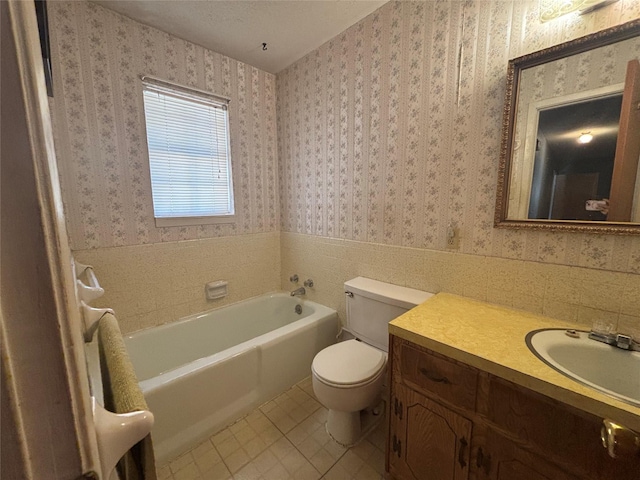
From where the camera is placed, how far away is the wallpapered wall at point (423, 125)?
1.21m

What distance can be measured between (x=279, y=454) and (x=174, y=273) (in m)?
1.41

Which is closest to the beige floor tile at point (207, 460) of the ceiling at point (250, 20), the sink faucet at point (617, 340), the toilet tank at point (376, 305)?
the toilet tank at point (376, 305)

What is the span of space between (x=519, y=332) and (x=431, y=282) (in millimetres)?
555

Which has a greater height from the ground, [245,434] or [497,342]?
[497,342]

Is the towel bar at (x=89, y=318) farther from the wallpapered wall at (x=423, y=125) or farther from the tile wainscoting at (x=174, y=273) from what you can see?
the wallpapered wall at (x=423, y=125)

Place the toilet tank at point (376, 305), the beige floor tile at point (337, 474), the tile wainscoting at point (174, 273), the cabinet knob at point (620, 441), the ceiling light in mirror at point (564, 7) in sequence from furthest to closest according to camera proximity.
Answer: the tile wainscoting at point (174, 273) < the toilet tank at point (376, 305) < the beige floor tile at point (337, 474) < the ceiling light in mirror at point (564, 7) < the cabinet knob at point (620, 441)

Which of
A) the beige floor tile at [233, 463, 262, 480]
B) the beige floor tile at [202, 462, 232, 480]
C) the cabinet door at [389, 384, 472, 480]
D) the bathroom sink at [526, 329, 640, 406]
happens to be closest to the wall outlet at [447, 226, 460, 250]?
the bathroom sink at [526, 329, 640, 406]

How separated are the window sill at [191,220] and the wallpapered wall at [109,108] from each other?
43mm

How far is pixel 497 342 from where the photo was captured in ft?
3.31

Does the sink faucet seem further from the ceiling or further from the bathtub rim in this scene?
the ceiling

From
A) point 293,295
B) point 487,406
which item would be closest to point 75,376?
point 487,406

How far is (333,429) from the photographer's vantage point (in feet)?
5.05

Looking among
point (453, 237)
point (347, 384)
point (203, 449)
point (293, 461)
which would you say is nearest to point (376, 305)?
point (347, 384)

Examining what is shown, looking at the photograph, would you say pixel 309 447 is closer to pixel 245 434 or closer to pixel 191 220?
pixel 245 434
